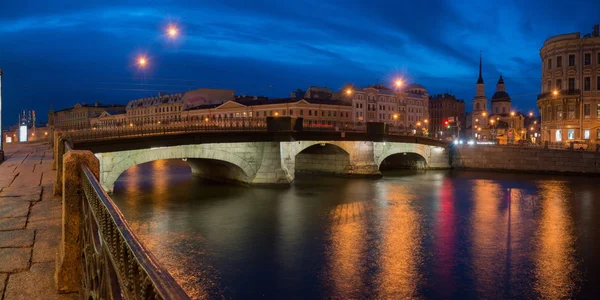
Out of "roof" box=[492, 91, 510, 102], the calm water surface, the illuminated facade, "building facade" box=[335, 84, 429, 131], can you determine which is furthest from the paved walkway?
"roof" box=[492, 91, 510, 102]

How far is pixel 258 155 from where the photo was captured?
35438 millimetres

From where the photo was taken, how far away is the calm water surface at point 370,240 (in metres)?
14.3

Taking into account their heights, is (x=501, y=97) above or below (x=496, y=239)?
above

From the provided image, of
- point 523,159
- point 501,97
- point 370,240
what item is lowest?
point 370,240

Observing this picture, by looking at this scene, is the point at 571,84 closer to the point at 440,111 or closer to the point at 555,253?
the point at 555,253

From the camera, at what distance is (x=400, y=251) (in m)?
18.0

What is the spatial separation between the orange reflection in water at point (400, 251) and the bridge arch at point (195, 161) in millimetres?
11752

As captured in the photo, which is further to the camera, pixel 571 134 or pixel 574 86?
pixel 571 134

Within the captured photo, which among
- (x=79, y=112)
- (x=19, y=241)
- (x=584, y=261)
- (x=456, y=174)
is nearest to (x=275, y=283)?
(x=19, y=241)

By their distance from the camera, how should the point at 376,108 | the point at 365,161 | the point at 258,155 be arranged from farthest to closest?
the point at 376,108 → the point at 365,161 → the point at 258,155

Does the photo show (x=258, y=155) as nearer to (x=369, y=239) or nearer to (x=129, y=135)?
(x=129, y=135)

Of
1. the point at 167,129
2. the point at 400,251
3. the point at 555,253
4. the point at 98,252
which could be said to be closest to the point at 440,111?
the point at 167,129

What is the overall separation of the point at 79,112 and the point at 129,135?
104 metres

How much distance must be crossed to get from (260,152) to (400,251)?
752 inches
